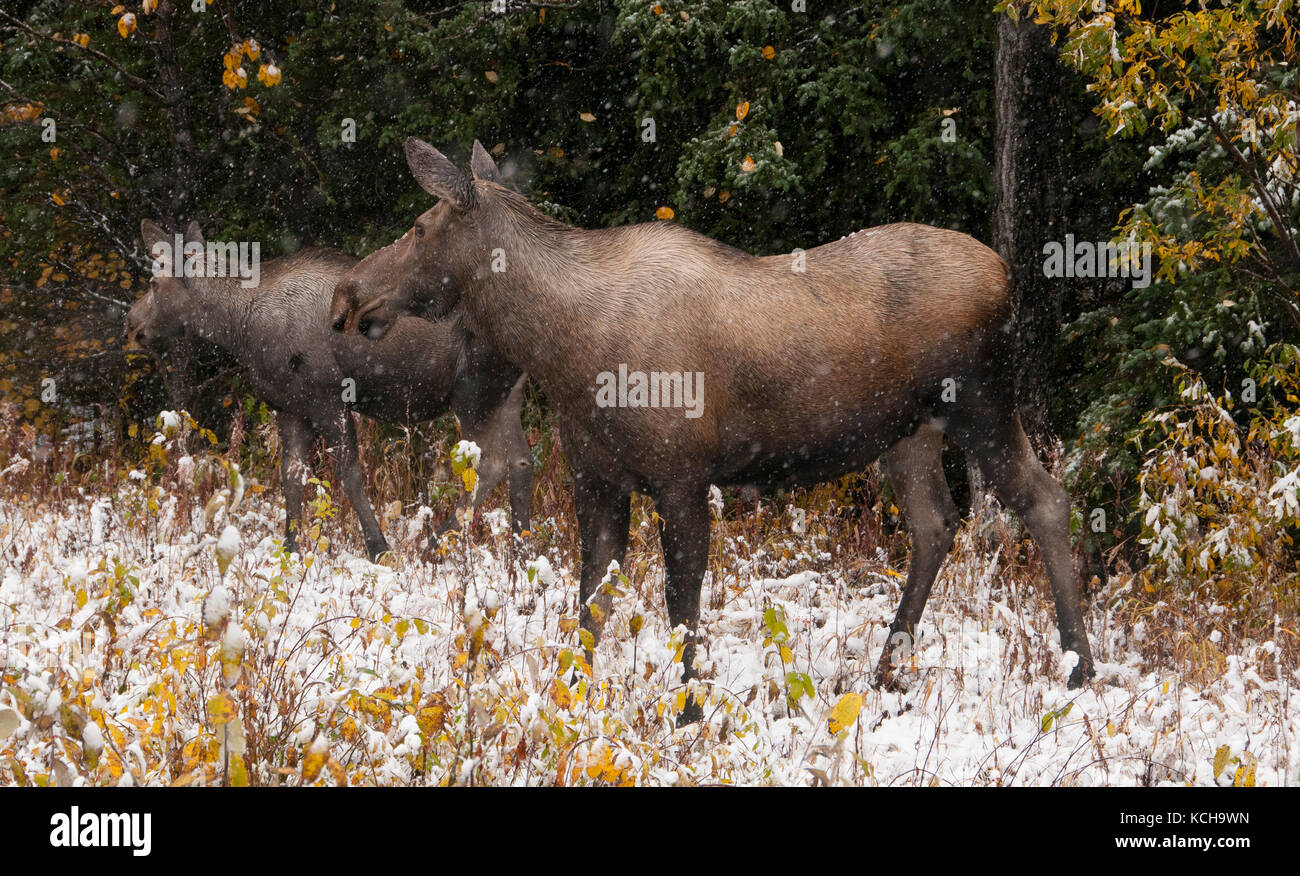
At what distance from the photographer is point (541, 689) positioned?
373cm

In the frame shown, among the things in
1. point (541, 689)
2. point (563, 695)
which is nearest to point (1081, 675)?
point (541, 689)

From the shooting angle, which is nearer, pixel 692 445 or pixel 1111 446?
pixel 692 445

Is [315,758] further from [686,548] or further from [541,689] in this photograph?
[686,548]

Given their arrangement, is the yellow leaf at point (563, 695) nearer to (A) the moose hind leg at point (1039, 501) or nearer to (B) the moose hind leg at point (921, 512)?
(B) the moose hind leg at point (921, 512)

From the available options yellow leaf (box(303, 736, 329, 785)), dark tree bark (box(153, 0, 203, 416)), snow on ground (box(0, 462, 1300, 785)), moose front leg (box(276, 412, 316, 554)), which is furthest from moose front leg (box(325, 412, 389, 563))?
yellow leaf (box(303, 736, 329, 785))

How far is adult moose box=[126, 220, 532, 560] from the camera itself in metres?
7.32

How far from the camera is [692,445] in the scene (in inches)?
178

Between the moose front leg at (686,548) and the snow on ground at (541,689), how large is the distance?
20 cm

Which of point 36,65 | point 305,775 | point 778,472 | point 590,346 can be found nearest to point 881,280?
point 778,472

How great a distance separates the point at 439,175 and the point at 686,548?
1.73 meters

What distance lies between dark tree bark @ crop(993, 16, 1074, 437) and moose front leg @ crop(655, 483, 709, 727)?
3.27 metres

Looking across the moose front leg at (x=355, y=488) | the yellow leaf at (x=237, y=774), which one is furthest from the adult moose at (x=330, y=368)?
the yellow leaf at (x=237, y=774)

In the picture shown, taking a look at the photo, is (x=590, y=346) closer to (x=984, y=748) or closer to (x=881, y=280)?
(x=881, y=280)

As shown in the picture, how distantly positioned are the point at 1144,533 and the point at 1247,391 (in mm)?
993
